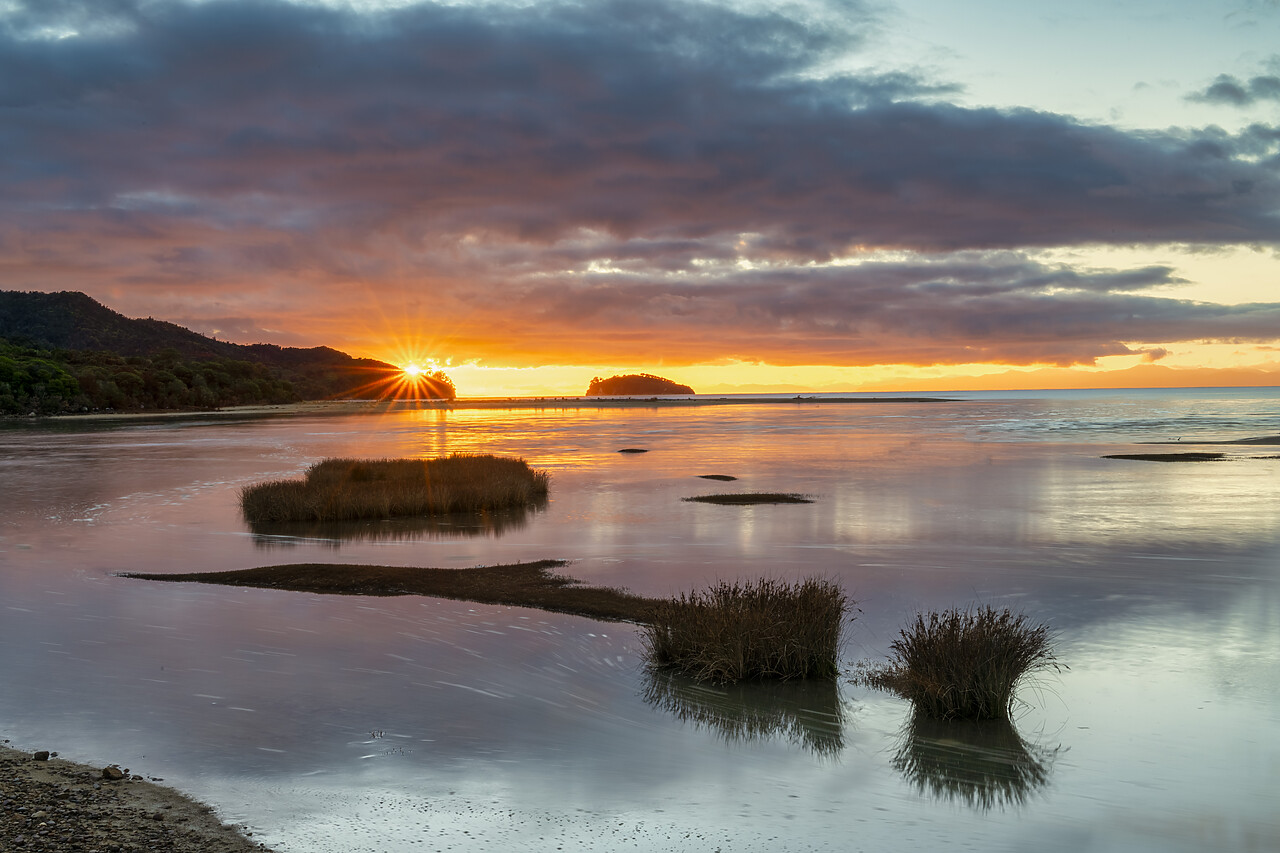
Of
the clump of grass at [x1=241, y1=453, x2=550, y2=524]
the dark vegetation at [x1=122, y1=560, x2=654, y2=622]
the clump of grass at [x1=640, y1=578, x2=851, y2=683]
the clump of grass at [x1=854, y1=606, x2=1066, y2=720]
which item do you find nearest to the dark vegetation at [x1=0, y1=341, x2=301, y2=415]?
the clump of grass at [x1=241, y1=453, x2=550, y2=524]

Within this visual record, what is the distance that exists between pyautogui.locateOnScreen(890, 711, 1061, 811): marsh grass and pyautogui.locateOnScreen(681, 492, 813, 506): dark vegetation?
26.7 meters

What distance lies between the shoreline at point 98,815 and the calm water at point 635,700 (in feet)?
1.31

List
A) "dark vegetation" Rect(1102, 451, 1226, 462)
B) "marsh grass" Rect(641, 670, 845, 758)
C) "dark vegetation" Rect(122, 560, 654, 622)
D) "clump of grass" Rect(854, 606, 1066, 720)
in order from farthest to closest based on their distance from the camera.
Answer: "dark vegetation" Rect(1102, 451, 1226, 462) < "dark vegetation" Rect(122, 560, 654, 622) < "clump of grass" Rect(854, 606, 1066, 720) < "marsh grass" Rect(641, 670, 845, 758)

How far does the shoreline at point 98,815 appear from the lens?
297 inches

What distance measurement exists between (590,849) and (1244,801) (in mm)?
6922

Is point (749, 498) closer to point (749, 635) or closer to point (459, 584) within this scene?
point (459, 584)

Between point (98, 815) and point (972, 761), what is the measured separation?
8.97 m

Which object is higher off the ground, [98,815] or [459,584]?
[98,815]

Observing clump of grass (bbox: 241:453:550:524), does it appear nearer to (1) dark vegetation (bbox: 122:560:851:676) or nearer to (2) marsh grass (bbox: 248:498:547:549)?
(2) marsh grass (bbox: 248:498:547:549)

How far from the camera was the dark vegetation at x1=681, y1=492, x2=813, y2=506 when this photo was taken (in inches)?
1535

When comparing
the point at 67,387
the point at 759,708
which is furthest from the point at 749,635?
the point at 67,387

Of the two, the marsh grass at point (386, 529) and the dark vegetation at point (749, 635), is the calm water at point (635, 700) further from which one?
the dark vegetation at point (749, 635)

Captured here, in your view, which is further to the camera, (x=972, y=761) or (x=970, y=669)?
(x=970, y=669)

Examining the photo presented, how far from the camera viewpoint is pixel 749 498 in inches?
1570
